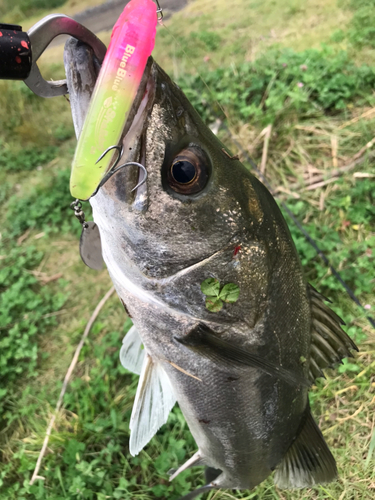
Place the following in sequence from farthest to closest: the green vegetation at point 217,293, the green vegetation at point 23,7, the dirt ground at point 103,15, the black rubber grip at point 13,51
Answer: the green vegetation at point 23,7 < the dirt ground at point 103,15 < the green vegetation at point 217,293 < the black rubber grip at point 13,51

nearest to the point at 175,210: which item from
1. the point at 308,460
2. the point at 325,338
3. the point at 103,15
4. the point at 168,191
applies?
the point at 168,191

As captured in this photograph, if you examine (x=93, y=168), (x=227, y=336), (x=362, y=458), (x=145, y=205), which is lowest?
(x=362, y=458)

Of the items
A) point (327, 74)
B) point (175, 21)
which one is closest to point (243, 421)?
point (327, 74)

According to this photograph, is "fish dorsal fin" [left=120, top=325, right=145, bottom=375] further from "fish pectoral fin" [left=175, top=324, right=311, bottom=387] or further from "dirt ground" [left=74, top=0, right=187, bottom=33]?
"dirt ground" [left=74, top=0, right=187, bottom=33]

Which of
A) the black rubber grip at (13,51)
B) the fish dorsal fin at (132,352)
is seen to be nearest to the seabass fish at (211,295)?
the black rubber grip at (13,51)

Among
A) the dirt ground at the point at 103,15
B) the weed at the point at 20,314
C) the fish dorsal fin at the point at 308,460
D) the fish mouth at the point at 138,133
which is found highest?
the dirt ground at the point at 103,15

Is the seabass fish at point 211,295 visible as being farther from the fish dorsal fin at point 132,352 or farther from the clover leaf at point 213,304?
the fish dorsal fin at point 132,352

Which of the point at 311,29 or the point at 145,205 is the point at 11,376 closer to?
the point at 145,205
